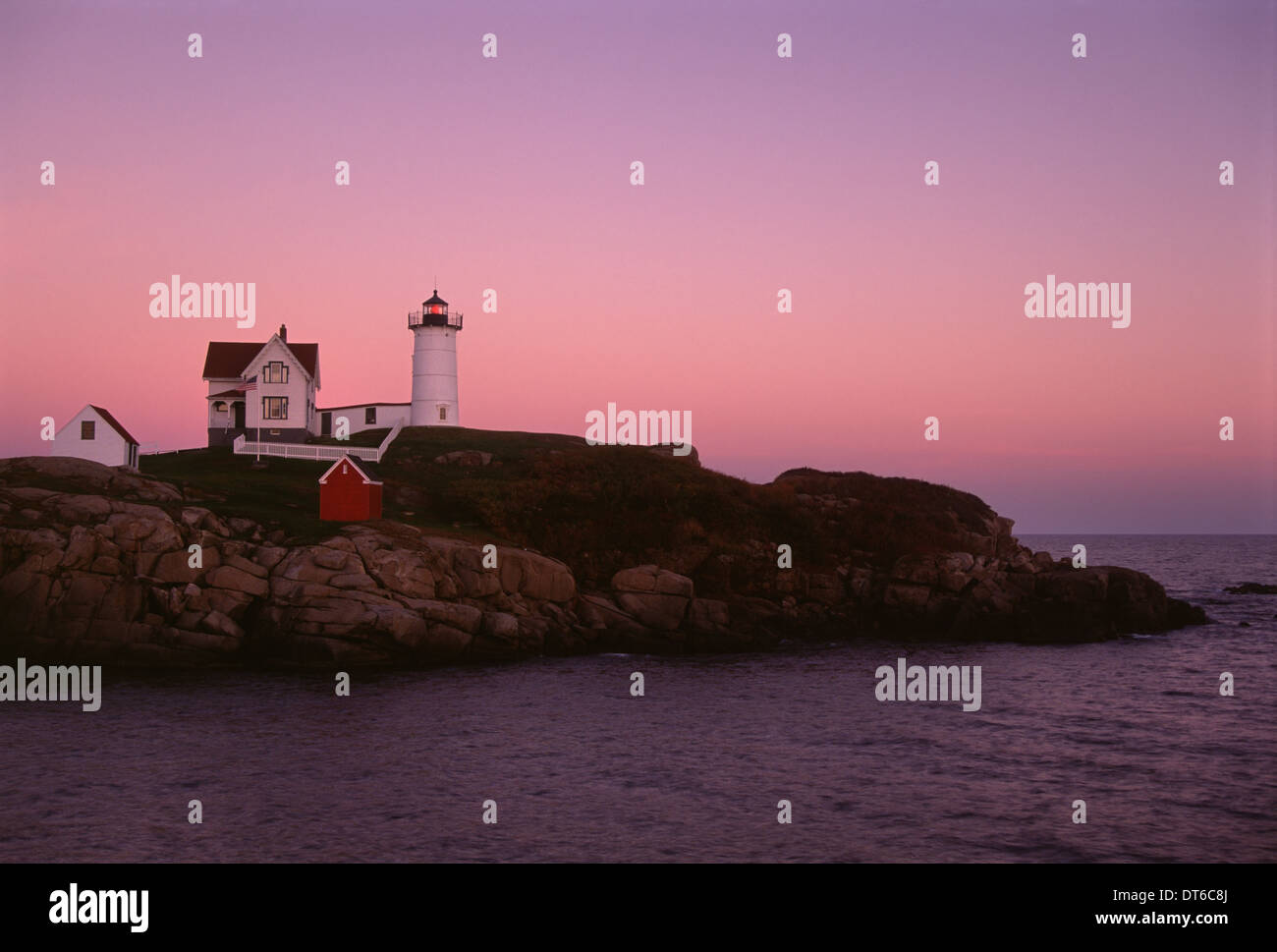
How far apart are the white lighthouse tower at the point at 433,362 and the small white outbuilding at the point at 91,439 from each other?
93.7ft

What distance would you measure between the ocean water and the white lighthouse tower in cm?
4424

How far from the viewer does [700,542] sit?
58.6 m

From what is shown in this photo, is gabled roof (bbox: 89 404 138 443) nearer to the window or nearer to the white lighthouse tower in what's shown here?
the window

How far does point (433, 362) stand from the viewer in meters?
84.2

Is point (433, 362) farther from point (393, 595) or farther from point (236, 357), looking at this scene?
point (393, 595)

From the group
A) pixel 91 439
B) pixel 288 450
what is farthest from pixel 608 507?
pixel 91 439

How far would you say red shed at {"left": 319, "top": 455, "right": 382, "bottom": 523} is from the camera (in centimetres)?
5241

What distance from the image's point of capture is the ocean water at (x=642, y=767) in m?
22.0

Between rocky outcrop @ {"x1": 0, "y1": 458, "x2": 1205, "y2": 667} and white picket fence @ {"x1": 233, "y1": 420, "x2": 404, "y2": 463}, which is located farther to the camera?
white picket fence @ {"x1": 233, "y1": 420, "x2": 404, "y2": 463}
